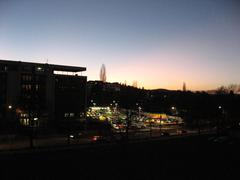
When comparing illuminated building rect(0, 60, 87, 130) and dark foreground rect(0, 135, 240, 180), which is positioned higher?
illuminated building rect(0, 60, 87, 130)

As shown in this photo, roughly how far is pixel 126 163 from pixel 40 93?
39992 mm

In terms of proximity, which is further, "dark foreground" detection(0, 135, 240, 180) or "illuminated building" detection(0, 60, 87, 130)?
"illuminated building" detection(0, 60, 87, 130)

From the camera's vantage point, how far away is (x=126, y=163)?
22.1 metres

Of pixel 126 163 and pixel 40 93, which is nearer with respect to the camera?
pixel 126 163

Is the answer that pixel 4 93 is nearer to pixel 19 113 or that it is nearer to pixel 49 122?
pixel 19 113

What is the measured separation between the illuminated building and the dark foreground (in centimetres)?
2588

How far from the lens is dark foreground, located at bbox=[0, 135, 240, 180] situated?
1894 centimetres

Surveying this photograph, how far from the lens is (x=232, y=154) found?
26797 millimetres

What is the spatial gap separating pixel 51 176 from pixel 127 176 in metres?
4.81

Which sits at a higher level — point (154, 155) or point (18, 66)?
point (18, 66)

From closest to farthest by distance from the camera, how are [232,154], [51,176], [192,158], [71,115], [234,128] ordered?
[51,176] < [192,158] < [232,154] < [234,128] < [71,115]

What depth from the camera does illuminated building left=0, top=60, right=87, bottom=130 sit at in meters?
53.3

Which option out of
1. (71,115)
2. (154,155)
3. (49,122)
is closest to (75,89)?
(71,115)

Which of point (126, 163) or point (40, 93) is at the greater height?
point (40, 93)
